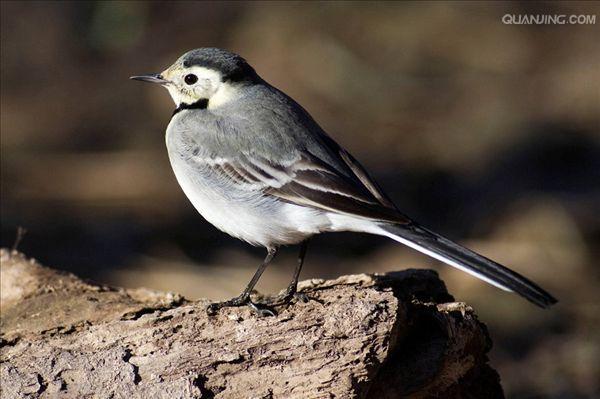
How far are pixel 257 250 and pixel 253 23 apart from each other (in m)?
4.17

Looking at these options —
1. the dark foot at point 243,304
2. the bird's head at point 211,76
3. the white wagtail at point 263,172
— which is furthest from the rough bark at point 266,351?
the bird's head at point 211,76

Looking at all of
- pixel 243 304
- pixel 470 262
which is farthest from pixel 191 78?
pixel 470 262

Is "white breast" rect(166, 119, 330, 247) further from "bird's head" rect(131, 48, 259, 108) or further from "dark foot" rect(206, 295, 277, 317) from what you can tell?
"bird's head" rect(131, 48, 259, 108)

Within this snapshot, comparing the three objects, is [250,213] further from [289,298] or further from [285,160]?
[289,298]

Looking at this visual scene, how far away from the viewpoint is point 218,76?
618 cm

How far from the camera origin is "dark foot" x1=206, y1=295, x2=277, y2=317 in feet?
17.0

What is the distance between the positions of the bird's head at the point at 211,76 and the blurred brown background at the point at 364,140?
9.84 ft

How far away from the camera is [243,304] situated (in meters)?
5.41

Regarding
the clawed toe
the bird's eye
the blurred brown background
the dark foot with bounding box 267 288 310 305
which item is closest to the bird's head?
the bird's eye

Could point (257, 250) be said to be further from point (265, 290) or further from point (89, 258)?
point (89, 258)

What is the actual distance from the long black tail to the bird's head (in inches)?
59.6

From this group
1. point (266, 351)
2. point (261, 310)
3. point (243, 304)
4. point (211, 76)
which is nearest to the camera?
point (266, 351)

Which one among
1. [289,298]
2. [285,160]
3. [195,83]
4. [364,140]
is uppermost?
[364,140]

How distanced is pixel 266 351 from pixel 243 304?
581mm
